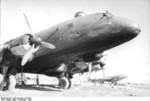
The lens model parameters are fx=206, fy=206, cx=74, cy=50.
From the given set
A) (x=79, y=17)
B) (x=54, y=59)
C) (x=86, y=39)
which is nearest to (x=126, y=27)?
(x=86, y=39)

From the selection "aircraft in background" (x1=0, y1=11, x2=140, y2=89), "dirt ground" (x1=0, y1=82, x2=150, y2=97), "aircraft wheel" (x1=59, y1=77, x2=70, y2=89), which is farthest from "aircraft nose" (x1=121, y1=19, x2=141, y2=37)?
"aircraft wheel" (x1=59, y1=77, x2=70, y2=89)

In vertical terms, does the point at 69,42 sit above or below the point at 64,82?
above

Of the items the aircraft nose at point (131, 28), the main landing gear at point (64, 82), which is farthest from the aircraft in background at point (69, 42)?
the main landing gear at point (64, 82)

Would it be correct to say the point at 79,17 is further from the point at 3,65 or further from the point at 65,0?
the point at 3,65

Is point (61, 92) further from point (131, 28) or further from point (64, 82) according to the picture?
point (131, 28)

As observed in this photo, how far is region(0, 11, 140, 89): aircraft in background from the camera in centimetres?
1177

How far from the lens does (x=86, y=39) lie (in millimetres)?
12453

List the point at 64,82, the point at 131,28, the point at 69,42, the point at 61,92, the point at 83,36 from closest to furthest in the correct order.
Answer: the point at 131,28 → the point at 83,36 → the point at 69,42 → the point at 61,92 → the point at 64,82

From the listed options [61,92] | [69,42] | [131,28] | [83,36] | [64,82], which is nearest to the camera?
[131,28]

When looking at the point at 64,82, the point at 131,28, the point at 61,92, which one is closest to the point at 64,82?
the point at 64,82

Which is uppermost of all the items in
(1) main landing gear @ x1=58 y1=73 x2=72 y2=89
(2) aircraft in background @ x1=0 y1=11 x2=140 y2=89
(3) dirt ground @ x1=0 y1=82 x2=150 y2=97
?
(2) aircraft in background @ x1=0 y1=11 x2=140 y2=89

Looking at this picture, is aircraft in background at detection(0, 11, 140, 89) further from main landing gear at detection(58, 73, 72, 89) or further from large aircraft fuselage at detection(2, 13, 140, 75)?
main landing gear at detection(58, 73, 72, 89)

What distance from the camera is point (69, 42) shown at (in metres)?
13.3

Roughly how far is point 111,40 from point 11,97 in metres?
6.46
